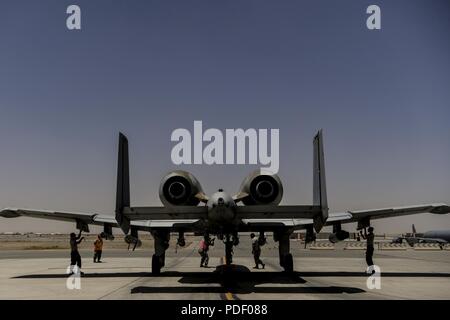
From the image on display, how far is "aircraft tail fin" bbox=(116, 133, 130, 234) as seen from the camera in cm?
1411

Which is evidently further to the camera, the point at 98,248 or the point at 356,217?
the point at 98,248

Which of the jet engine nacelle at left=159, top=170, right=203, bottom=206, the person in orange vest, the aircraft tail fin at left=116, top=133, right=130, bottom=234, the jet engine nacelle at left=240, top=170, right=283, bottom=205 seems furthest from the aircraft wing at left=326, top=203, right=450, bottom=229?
the person in orange vest

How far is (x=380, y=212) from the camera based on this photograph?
20516 millimetres

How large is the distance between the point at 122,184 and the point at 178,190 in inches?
192

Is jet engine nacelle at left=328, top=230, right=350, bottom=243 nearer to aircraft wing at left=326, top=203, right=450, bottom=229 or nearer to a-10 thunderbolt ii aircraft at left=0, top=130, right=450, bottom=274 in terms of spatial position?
a-10 thunderbolt ii aircraft at left=0, top=130, right=450, bottom=274

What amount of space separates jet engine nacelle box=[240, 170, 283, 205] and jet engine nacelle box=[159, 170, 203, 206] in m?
2.29

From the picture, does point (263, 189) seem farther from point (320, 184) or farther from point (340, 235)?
point (320, 184)

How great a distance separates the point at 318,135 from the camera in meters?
15.0

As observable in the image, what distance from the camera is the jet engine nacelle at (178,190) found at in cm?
1909

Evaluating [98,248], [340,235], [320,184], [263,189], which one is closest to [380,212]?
[340,235]

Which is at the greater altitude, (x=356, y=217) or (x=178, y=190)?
(x=178, y=190)
